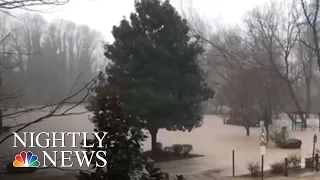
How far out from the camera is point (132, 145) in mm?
1709

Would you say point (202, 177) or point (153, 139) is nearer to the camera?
point (153, 139)

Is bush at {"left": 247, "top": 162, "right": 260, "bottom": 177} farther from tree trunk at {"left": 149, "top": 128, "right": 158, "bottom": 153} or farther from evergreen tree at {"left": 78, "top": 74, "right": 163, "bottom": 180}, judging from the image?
evergreen tree at {"left": 78, "top": 74, "right": 163, "bottom": 180}

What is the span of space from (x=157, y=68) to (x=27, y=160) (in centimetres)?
80

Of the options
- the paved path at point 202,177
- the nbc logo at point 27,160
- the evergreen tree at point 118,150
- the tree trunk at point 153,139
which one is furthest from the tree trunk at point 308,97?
the nbc logo at point 27,160

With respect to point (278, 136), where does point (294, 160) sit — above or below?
below

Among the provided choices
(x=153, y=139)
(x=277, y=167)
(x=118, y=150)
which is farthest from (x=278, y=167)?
(x=118, y=150)

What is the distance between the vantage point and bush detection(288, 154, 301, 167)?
98.8 inches

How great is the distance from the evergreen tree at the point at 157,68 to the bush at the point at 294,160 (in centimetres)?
72

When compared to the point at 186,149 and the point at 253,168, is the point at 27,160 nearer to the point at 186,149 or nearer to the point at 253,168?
the point at 186,149

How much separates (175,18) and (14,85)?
0.90m

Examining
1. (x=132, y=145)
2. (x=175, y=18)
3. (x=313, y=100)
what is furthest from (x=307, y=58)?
(x=132, y=145)

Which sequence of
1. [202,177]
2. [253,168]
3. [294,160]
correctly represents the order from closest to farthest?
[202,177]
[253,168]
[294,160]

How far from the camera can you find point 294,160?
2551 millimetres

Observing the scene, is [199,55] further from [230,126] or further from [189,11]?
[230,126]
